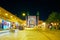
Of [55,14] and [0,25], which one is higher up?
[55,14]

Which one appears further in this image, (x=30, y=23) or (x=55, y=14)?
(x=30, y=23)

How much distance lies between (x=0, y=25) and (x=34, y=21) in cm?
5680

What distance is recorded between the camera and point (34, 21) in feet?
338

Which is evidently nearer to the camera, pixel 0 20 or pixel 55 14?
pixel 0 20

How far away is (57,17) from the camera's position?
83000 millimetres

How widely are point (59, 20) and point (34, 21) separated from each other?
24550 mm

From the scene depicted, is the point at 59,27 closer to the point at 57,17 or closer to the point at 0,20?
the point at 57,17

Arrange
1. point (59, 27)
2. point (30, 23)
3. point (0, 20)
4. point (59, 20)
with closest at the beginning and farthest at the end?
point (0, 20) < point (59, 27) < point (59, 20) < point (30, 23)

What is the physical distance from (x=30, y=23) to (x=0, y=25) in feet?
177

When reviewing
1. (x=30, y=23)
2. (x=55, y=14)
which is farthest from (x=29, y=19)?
(x=55, y=14)

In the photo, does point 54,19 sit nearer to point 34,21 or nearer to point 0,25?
point 34,21

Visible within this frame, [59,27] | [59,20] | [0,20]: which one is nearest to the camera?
[0,20]

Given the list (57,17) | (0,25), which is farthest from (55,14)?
(0,25)

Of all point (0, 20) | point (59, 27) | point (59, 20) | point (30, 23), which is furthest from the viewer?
point (30, 23)
